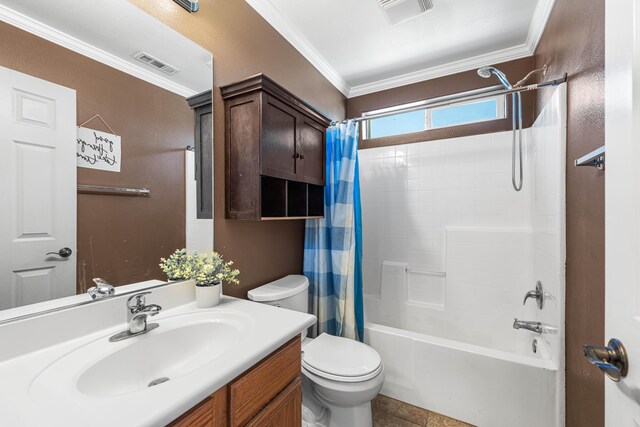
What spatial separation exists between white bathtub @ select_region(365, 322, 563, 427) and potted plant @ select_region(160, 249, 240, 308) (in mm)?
1142

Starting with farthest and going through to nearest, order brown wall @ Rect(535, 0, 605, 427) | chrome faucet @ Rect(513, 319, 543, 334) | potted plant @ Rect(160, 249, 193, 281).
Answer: chrome faucet @ Rect(513, 319, 543, 334) < potted plant @ Rect(160, 249, 193, 281) < brown wall @ Rect(535, 0, 605, 427)

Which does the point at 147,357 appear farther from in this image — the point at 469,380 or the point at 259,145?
the point at 469,380

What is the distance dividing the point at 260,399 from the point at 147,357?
39 centimetres

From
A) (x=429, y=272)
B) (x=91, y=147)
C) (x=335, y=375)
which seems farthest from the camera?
(x=429, y=272)

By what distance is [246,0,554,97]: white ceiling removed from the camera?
1678 millimetres

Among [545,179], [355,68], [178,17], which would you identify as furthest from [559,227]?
[178,17]

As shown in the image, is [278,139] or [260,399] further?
[278,139]

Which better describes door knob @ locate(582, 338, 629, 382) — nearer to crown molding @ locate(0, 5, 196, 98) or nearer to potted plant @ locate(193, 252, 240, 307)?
potted plant @ locate(193, 252, 240, 307)

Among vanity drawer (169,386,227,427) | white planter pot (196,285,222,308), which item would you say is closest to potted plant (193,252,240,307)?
white planter pot (196,285,222,308)

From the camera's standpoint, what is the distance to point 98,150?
91 centimetres

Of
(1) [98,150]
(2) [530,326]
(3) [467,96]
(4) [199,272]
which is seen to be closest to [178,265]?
(4) [199,272]

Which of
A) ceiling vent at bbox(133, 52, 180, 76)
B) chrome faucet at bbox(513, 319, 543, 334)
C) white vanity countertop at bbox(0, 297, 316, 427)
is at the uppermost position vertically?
ceiling vent at bbox(133, 52, 180, 76)

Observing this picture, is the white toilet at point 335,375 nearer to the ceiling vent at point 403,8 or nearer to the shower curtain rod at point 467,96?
the shower curtain rod at point 467,96

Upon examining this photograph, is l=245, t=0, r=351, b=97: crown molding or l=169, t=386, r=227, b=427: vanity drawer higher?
l=245, t=0, r=351, b=97: crown molding
